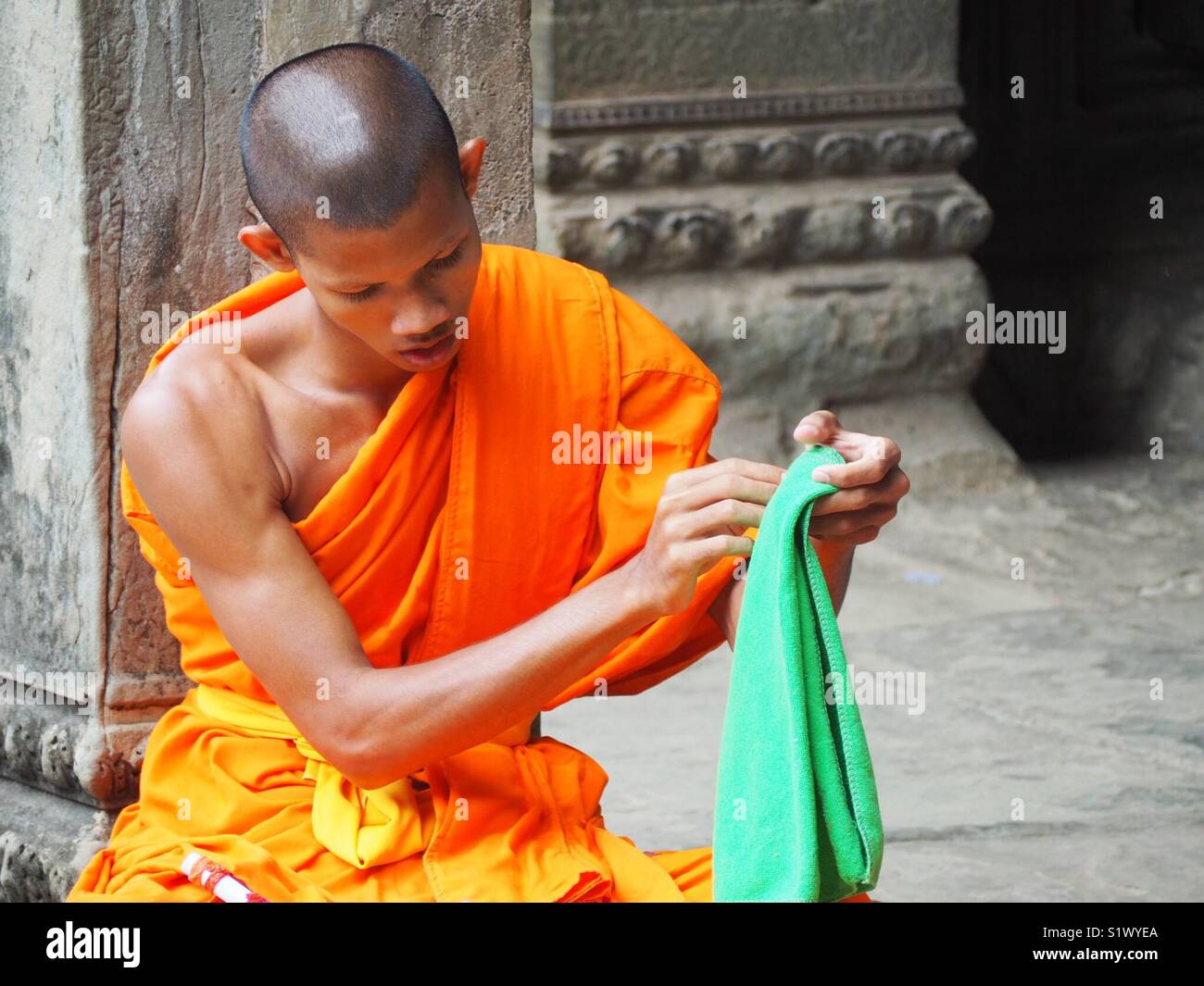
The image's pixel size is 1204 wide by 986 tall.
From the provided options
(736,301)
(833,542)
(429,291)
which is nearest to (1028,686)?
(736,301)

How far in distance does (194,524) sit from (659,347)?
629 millimetres

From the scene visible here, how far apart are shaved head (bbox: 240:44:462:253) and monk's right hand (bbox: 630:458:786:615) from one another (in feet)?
1.41

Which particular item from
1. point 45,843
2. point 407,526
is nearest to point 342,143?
point 407,526

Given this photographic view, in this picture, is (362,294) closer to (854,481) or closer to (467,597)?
(467,597)

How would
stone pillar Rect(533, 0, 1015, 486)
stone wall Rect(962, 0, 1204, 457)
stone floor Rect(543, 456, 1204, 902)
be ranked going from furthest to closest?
stone wall Rect(962, 0, 1204, 457) < stone pillar Rect(533, 0, 1015, 486) < stone floor Rect(543, 456, 1204, 902)

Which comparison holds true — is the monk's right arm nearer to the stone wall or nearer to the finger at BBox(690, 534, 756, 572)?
the finger at BBox(690, 534, 756, 572)

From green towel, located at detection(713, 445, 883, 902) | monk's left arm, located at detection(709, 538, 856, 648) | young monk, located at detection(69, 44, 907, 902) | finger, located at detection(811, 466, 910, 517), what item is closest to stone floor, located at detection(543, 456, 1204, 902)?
monk's left arm, located at detection(709, 538, 856, 648)

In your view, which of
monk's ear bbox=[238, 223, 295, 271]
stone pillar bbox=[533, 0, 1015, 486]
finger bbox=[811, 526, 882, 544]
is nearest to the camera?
finger bbox=[811, 526, 882, 544]

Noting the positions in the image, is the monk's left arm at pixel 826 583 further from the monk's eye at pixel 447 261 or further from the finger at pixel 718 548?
the monk's eye at pixel 447 261

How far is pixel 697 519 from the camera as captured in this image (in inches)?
77.6

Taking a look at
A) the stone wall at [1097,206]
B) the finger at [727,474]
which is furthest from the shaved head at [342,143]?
the stone wall at [1097,206]

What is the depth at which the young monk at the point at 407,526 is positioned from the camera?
80.5 inches

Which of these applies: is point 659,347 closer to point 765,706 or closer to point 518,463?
point 518,463

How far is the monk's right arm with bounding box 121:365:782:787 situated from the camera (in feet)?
6.81
